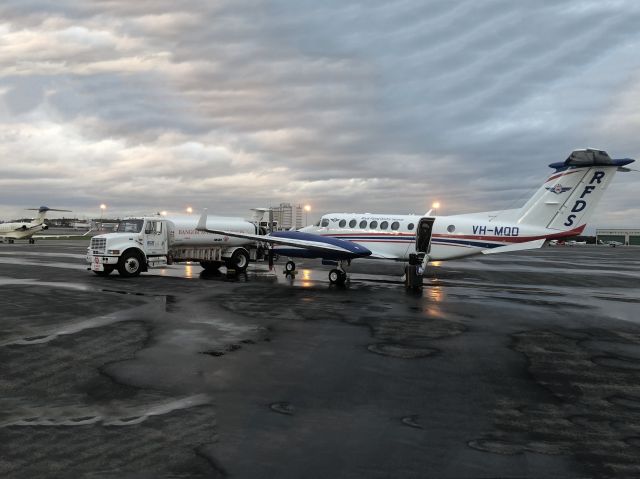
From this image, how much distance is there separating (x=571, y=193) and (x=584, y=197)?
623mm

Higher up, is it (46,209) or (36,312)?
(46,209)

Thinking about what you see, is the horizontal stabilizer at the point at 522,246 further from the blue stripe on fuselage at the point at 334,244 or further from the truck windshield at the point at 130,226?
the truck windshield at the point at 130,226

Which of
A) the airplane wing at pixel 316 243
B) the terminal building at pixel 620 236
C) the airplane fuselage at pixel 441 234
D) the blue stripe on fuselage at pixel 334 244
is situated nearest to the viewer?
the airplane wing at pixel 316 243

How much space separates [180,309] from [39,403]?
295 inches

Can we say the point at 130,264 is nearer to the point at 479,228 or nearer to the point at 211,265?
the point at 211,265

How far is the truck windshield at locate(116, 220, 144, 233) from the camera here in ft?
74.6

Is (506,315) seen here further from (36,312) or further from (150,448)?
(36,312)

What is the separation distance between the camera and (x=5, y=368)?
743 centimetres

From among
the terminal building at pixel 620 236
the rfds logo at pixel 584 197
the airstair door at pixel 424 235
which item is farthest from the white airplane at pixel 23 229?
the terminal building at pixel 620 236

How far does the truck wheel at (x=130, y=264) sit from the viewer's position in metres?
22.0

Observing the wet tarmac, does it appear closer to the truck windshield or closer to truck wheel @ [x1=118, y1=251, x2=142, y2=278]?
truck wheel @ [x1=118, y1=251, x2=142, y2=278]

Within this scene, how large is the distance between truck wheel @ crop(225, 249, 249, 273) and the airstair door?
33.8 ft

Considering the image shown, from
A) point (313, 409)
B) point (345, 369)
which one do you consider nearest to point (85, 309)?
point (345, 369)

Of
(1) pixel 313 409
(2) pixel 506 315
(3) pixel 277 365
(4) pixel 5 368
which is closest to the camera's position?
(1) pixel 313 409
